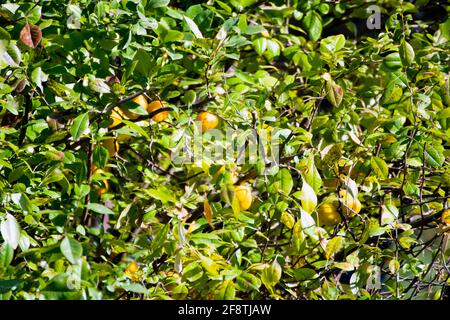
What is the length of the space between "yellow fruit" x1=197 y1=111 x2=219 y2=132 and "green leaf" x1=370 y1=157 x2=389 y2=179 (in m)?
0.41

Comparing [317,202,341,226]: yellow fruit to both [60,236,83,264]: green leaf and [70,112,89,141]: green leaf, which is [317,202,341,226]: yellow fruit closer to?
[70,112,89,141]: green leaf

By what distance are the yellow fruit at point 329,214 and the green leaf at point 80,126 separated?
687 millimetres

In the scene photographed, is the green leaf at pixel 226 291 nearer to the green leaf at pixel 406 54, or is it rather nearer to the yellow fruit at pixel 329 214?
the yellow fruit at pixel 329 214

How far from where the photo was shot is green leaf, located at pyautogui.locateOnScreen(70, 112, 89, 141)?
1442 mm

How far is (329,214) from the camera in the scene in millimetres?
1816

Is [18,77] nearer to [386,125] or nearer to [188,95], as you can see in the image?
[188,95]

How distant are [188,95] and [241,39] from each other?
0.19 m

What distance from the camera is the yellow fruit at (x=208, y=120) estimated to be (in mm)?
1770

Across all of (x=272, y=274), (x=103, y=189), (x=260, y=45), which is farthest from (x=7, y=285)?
(x=260, y=45)

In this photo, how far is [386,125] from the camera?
5.84 ft

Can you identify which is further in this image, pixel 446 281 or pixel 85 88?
pixel 446 281

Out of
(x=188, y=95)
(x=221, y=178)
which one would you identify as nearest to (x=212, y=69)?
(x=188, y=95)

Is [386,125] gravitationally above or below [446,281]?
above
